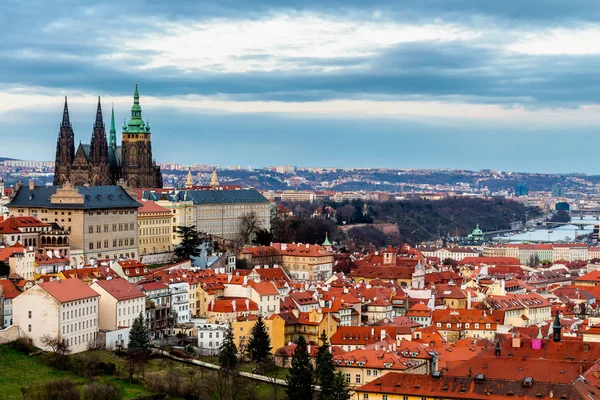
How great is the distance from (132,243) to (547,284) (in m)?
38.5

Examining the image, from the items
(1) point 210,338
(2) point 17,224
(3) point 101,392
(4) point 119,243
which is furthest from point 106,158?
(3) point 101,392

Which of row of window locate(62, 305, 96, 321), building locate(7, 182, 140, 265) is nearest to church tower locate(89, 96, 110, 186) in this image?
building locate(7, 182, 140, 265)

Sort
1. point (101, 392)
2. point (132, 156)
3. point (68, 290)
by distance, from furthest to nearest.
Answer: point (132, 156), point (68, 290), point (101, 392)

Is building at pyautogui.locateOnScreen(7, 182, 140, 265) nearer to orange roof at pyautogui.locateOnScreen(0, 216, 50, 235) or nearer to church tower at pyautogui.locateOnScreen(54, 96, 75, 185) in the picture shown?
orange roof at pyautogui.locateOnScreen(0, 216, 50, 235)

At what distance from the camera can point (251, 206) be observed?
5285 inches

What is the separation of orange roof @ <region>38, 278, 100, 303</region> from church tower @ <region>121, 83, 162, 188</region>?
69.0 meters

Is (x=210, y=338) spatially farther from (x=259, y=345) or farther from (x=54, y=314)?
(x=54, y=314)

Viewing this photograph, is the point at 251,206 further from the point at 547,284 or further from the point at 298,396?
the point at 298,396

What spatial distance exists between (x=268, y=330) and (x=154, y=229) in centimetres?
3773

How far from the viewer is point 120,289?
239 feet

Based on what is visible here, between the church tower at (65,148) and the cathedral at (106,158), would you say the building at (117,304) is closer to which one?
the cathedral at (106,158)

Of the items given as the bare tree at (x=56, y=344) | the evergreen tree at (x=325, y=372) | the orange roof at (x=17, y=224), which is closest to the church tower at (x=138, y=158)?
the orange roof at (x=17, y=224)

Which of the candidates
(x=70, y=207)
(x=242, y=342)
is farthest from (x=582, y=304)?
(x=70, y=207)

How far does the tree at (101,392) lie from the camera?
5821 cm
